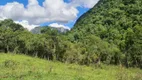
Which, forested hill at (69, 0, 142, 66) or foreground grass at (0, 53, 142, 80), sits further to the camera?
forested hill at (69, 0, 142, 66)

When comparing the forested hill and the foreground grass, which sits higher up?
the forested hill

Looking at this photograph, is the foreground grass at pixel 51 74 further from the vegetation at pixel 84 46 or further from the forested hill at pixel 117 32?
the forested hill at pixel 117 32

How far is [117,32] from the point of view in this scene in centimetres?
11625

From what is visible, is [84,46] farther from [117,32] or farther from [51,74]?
[51,74]

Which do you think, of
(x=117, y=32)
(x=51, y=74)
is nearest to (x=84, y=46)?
(x=117, y=32)

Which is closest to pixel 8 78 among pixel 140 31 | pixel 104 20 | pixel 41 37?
pixel 140 31

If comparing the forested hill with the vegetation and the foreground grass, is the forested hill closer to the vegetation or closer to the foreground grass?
the vegetation

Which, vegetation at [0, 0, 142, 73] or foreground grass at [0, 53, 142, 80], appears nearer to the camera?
foreground grass at [0, 53, 142, 80]

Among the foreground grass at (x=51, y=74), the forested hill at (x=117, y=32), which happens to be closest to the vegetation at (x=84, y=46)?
the forested hill at (x=117, y=32)

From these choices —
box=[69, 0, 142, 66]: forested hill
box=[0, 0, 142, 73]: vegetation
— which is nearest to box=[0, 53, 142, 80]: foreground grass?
box=[0, 0, 142, 73]: vegetation

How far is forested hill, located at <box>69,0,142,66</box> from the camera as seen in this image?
81.3 metres

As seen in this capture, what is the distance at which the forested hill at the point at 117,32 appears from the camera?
81300 millimetres

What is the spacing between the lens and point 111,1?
172750 mm

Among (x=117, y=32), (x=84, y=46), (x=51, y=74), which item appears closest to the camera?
(x=51, y=74)
